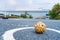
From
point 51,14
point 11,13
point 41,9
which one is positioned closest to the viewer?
point 41,9

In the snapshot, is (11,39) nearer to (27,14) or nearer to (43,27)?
(43,27)

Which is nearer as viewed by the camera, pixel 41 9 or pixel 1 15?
pixel 41 9

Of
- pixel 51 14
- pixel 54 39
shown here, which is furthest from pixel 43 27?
pixel 51 14

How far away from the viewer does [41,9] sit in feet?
64.2

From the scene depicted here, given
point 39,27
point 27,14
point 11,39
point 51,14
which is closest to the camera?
point 11,39

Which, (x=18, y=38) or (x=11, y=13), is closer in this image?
(x=18, y=38)

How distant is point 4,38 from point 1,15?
1520 centimetres

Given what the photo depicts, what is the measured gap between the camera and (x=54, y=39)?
7078 mm

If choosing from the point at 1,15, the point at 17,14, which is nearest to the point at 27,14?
the point at 17,14

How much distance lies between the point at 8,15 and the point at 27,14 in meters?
2.84

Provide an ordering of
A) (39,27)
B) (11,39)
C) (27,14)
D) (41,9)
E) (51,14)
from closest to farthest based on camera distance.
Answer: (11,39), (39,27), (41,9), (27,14), (51,14)

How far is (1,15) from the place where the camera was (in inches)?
867

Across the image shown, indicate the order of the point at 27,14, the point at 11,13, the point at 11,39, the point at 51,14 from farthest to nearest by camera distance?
the point at 51,14
the point at 27,14
the point at 11,13
the point at 11,39

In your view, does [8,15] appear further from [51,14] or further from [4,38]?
[4,38]
